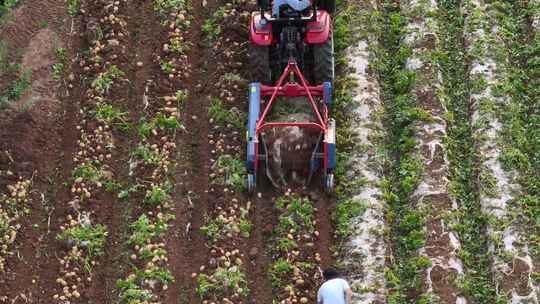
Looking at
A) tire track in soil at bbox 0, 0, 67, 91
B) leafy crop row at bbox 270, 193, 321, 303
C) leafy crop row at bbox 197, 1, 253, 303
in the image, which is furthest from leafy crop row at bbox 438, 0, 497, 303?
tire track in soil at bbox 0, 0, 67, 91

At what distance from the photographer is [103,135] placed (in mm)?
15156

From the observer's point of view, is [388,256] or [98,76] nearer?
[388,256]

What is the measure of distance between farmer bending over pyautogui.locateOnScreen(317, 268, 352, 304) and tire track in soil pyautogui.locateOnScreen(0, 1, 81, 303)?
3922 mm

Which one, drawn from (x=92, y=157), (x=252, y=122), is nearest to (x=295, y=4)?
(x=252, y=122)

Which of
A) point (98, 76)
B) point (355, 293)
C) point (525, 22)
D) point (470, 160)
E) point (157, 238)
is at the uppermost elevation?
point (525, 22)

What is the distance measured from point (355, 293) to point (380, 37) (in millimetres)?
5543

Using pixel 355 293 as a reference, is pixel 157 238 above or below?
above

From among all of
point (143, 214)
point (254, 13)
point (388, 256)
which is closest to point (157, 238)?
point (143, 214)

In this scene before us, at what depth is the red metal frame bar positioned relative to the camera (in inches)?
553

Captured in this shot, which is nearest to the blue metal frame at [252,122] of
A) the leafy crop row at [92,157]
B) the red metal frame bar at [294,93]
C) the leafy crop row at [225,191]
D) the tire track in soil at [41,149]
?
the red metal frame bar at [294,93]

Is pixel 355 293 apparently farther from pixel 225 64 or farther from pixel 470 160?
pixel 225 64

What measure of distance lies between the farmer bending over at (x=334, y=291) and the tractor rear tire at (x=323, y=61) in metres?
4.32

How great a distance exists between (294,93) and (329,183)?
1529 mm

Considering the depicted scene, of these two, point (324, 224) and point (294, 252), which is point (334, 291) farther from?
point (324, 224)
